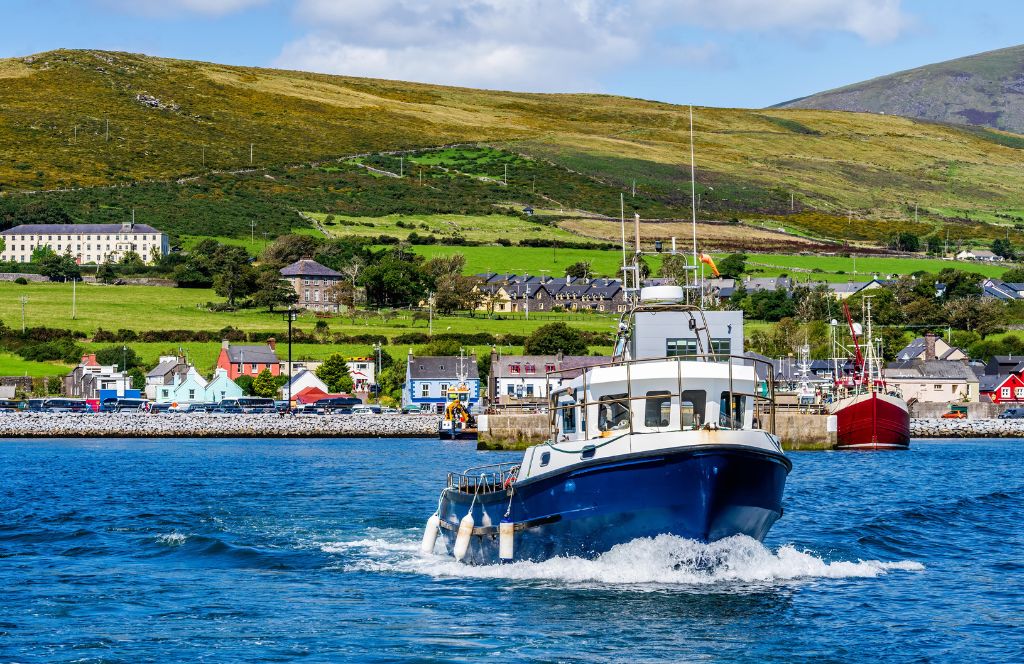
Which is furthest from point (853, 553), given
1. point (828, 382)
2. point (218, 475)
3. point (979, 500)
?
point (828, 382)

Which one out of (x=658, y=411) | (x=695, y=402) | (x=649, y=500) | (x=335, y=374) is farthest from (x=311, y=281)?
(x=649, y=500)

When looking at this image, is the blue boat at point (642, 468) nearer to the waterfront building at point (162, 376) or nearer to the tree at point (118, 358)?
the waterfront building at point (162, 376)

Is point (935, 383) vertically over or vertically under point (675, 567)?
over

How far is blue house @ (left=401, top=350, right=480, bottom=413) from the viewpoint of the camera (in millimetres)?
122438

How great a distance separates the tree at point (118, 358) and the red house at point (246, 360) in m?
8.67

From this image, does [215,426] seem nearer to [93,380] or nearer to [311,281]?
[93,380]

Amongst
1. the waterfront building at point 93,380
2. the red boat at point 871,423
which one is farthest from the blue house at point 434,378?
the red boat at point 871,423

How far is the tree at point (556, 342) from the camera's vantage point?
424 ft

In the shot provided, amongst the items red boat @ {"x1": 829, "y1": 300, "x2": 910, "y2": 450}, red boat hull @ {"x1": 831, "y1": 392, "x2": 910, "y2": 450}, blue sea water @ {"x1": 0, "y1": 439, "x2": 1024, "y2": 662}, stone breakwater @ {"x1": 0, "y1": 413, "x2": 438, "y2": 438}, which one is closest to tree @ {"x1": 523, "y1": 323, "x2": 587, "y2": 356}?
stone breakwater @ {"x1": 0, "y1": 413, "x2": 438, "y2": 438}

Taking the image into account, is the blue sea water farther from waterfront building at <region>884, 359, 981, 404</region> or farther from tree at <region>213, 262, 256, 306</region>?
tree at <region>213, 262, 256, 306</region>

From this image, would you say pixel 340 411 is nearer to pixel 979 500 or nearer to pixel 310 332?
pixel 310 332

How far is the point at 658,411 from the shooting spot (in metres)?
30.3

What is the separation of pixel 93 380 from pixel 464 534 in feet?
319

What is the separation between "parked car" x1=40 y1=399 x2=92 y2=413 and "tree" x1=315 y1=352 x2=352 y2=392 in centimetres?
2123
